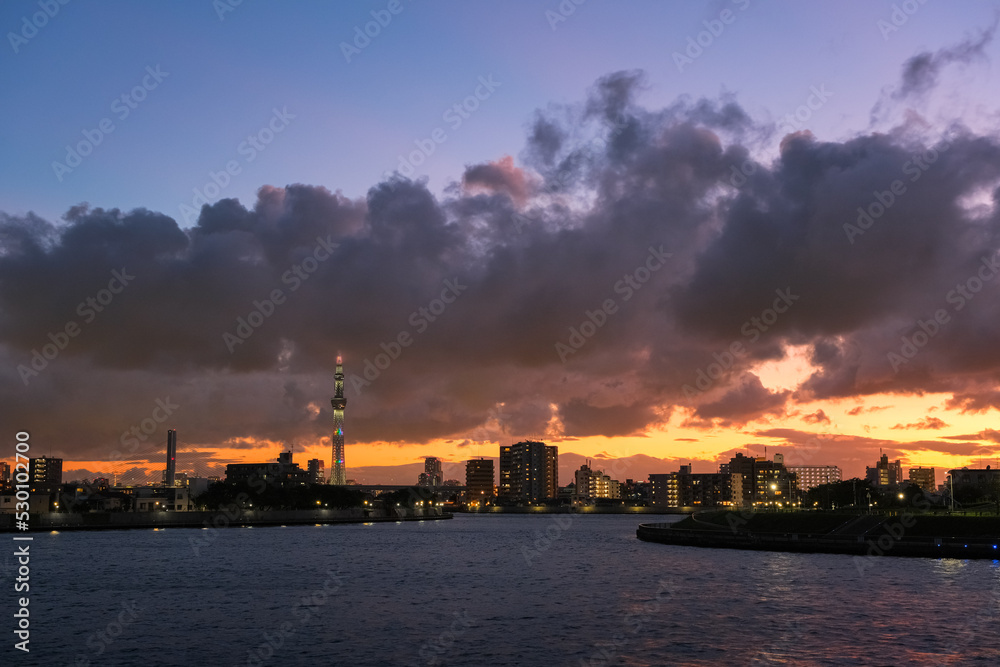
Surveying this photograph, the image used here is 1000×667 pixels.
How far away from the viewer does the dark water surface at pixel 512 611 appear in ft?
157

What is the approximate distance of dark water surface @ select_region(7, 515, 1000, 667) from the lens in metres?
47.9

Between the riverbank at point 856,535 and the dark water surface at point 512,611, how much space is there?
448 cm

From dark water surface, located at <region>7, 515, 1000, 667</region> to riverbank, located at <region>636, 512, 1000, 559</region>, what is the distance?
4477mm

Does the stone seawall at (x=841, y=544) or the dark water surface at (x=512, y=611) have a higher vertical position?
the stone seawall at (x=841, y=544)

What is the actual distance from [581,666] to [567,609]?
20589mm

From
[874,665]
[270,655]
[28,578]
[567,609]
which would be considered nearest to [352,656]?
[270,655]

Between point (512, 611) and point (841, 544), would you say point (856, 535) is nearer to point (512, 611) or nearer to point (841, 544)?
point (841, 544)

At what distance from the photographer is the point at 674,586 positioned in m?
78.6

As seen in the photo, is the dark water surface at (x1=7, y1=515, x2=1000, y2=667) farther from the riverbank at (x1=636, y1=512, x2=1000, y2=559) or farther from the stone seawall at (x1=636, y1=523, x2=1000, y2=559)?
the riverbank at (x1=636, y1=512, x2=1000, y2=559)

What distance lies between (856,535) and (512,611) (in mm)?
70367

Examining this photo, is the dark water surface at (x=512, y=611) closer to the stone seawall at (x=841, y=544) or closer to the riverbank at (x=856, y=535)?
the stone seawall at (x=841, y=544)

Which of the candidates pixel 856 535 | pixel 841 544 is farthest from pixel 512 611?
pixel 856 535

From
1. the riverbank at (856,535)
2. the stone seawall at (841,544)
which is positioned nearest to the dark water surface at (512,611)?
Answer: the stone seawall at (841,544)

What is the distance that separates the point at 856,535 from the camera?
11700 cm
